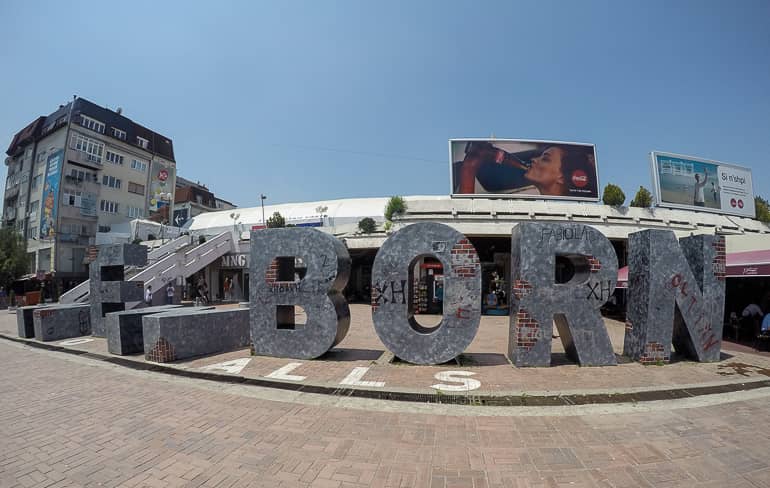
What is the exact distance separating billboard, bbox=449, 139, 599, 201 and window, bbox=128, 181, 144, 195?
40663 millimetres

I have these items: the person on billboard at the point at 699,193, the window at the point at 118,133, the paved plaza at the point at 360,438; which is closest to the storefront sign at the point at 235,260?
the paved plaza at the point at 360,438

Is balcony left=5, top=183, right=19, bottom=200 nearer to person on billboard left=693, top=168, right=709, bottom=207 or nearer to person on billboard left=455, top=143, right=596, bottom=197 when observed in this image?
person on billboard left=455, top=143, right=596, bottom=197

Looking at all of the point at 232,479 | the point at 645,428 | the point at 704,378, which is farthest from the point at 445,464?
the point at 704,378

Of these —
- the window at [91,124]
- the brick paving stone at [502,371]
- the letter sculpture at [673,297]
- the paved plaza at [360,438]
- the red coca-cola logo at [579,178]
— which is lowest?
the brick paving stone at [502,371]

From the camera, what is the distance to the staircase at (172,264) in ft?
63.0

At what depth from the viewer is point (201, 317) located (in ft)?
26.4

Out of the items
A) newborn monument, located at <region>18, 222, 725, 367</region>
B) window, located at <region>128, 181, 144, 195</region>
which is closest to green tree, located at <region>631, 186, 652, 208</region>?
newborn monument, located at <region>18, 222, 725, 367</region>

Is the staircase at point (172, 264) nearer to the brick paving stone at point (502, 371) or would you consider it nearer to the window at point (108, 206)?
the brick paving stone at point (502, 371)

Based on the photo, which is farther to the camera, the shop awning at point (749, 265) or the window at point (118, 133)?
the window at point (118, 133)

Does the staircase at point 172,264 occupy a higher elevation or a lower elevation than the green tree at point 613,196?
lower

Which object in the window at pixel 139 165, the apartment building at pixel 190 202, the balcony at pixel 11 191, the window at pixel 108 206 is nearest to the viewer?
the window at pixel 108 206

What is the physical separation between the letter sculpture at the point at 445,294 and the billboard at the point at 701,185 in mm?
24872

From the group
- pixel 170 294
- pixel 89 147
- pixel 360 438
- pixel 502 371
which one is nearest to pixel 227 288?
pixel 170 294

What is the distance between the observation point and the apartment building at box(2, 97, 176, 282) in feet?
110
